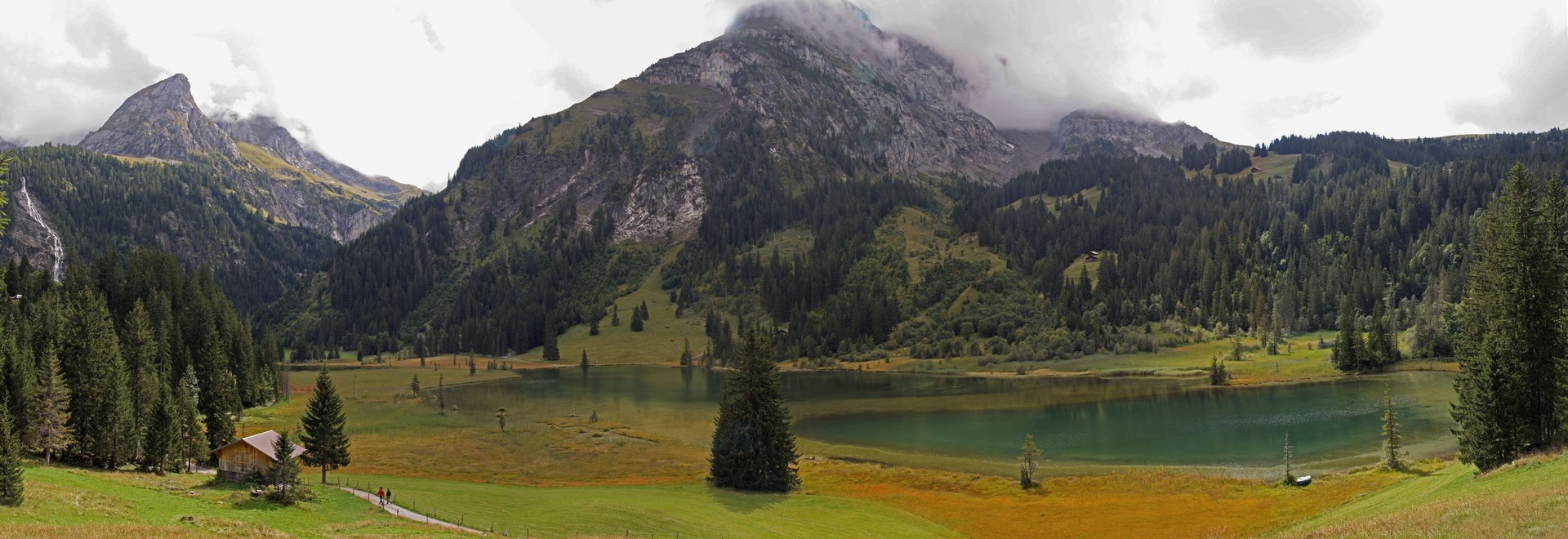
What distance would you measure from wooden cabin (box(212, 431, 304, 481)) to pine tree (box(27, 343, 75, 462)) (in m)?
14.3

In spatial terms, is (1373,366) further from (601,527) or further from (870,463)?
(601,527)

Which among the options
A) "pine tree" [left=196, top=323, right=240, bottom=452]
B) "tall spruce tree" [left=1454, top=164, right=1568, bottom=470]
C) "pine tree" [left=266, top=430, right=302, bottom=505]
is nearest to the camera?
"tall spruce tree" [left=1454, top=164, right=1568, bottom=470]

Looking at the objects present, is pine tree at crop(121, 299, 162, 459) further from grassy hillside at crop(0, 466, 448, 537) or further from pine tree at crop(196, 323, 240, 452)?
grassy hillside at crop(0, 466, 448, 537)

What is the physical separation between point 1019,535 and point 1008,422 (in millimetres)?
53914

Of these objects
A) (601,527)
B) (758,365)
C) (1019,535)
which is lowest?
(1019,535)

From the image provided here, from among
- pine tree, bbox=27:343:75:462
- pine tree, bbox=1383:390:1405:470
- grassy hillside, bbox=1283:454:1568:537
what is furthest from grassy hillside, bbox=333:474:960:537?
pine tree, bbox=1383:390:1405:470

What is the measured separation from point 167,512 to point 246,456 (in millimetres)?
20568

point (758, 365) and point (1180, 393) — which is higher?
point (758, 365)

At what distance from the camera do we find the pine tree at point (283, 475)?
5212 cm

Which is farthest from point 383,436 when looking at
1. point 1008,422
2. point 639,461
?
point 1008,422

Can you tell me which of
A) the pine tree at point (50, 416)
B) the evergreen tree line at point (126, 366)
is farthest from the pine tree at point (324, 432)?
the pine tree at point (50, 416)

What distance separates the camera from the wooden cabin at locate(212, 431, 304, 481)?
196 feet

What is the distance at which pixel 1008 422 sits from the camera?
361ft

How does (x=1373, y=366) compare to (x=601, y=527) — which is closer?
(x=601, y=527)
